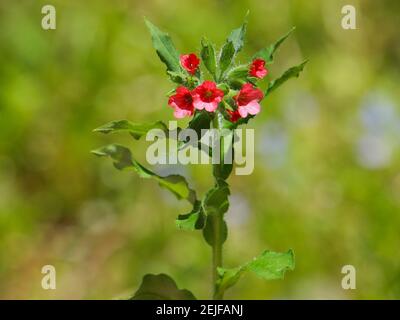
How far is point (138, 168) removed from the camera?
99cm

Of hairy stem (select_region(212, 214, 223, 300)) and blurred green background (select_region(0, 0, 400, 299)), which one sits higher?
blurred green background (select_region(0, 0, 400, 299))

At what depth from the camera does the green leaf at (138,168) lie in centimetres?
99

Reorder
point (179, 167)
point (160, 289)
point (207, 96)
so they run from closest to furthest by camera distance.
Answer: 1. point (207, 96)
2. point (160, 289)
3. point (179, 167)

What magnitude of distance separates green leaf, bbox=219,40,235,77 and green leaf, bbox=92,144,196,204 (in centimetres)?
16

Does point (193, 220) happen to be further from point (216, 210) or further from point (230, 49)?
point (230, 49)

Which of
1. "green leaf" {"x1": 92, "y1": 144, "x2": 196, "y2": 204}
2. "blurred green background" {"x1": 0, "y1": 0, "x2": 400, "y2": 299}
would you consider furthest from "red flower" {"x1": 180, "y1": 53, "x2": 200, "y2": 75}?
"blurred green background" {"x1": 0, "y1": 0, "x2": 400, "y2": 299}

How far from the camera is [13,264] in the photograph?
203 cm

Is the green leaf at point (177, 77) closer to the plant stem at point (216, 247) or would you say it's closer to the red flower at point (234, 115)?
the red flower at point (234, 115)

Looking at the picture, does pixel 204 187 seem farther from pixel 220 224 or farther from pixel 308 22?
pixel 220 224

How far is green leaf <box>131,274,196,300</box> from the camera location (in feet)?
3.44

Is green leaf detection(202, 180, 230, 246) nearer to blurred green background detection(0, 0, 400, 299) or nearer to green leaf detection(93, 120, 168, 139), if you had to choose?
green leaf detection(93, 120, 168, 139)

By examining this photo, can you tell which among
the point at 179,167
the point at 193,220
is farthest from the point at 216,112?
the point at 179,167

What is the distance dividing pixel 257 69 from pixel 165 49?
13cm
